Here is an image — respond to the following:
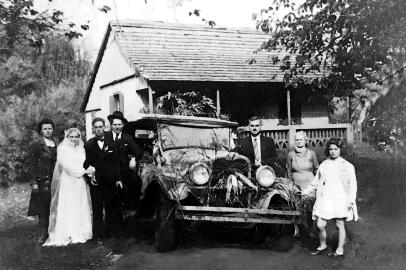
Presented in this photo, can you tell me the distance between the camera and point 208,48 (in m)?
17.5

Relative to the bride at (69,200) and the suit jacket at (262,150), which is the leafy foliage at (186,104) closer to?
the suit jacket at (262,150)

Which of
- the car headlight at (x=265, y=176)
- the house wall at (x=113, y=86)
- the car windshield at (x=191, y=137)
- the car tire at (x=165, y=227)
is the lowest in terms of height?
the car tire at (x=165, y=227)

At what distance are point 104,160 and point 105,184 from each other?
14.3 inches

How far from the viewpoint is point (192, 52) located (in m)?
16.9

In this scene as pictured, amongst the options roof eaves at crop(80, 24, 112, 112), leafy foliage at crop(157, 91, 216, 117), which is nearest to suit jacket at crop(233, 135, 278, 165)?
leafy foliage at crop(157, 91, 216, 117)

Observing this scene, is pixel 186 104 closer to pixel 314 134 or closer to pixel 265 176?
pixel 314 134

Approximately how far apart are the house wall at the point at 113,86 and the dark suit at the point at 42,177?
845 cm

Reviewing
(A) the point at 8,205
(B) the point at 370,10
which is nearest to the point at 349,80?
(B) the point at 370,10

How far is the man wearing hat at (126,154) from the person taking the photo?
6.39 m

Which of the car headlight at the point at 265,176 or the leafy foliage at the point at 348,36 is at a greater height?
the leafy foliage at the point at 348,36

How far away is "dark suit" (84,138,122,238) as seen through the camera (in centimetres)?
626

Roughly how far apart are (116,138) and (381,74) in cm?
409

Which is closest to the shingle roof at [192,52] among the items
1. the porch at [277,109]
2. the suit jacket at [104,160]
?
the porch at [277,109]

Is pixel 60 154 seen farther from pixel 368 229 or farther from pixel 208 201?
pixel 368 229
